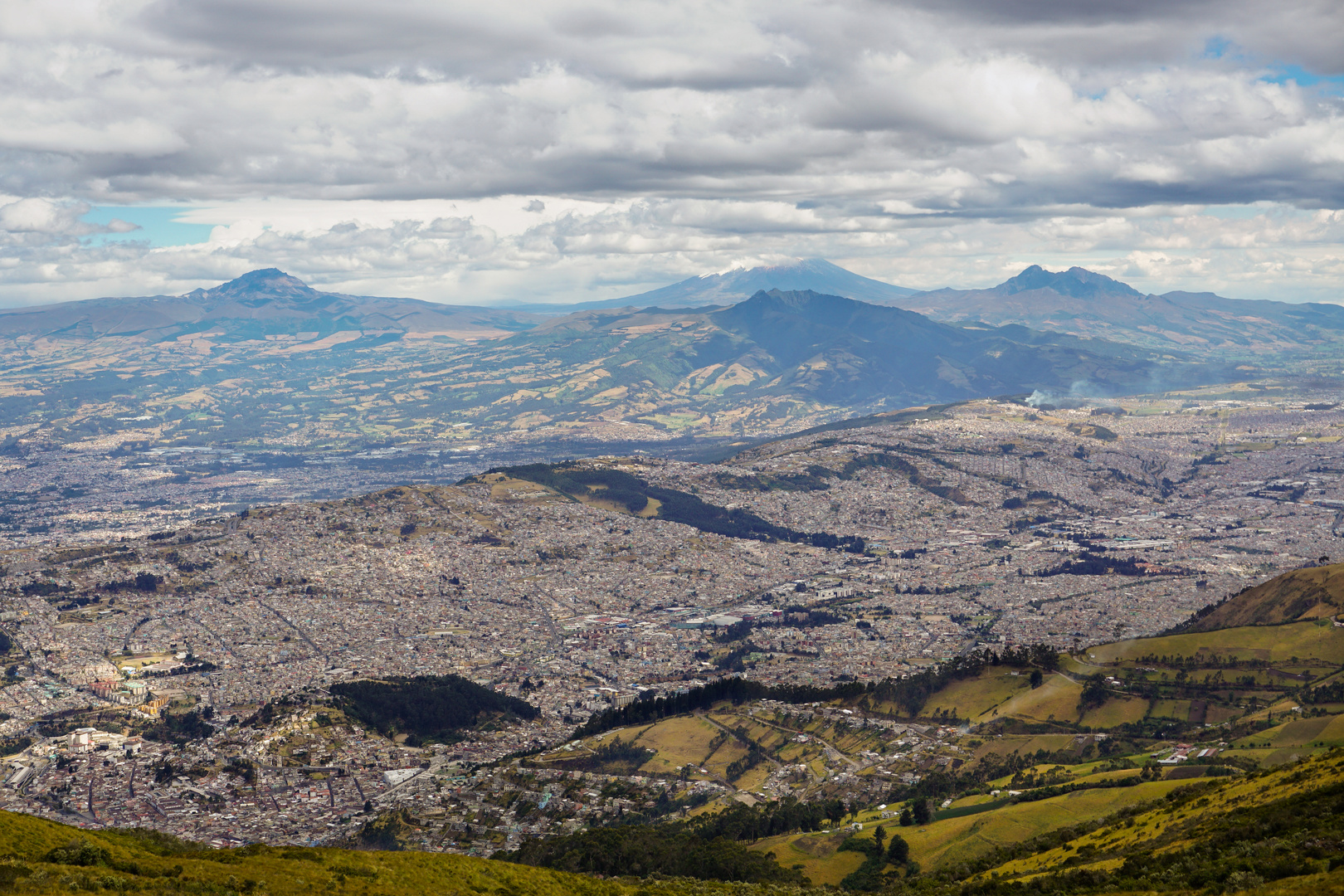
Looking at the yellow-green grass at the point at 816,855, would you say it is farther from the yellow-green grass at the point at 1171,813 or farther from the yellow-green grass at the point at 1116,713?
the yellow-green grass at the point at 1116,713

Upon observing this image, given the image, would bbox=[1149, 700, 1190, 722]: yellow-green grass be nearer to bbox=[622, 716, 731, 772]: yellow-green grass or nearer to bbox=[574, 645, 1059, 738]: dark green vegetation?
bbox=[574, 645, 1059, 738]: dark green vegetation

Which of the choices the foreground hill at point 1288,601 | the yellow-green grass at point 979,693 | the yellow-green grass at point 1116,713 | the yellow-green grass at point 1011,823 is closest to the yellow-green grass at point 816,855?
the yellow-green grass at point 1011,823

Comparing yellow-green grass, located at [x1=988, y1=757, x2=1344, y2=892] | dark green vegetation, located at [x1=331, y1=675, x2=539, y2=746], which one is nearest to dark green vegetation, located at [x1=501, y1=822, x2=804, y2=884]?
yellow-green grass, located at [x1=988, y1=757, x2=1344, y2=892]

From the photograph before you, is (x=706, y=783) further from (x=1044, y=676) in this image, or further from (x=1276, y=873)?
(x=1276, y=873)

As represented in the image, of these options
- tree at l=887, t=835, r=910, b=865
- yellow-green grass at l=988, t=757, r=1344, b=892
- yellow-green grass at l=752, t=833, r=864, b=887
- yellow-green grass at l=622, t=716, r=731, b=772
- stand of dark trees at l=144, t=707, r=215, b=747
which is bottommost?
stand of dark trees at l=144, t=707, r=215, b=747

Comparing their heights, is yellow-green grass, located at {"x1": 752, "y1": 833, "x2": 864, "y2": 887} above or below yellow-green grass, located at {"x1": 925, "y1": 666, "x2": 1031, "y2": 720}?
above

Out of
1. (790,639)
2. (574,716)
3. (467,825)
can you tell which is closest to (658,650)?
(790,639)

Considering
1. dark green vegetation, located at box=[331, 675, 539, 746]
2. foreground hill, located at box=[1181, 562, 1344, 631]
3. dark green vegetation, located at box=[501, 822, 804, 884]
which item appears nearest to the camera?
dark green vegetation, located at box=[501, 822, 804, 884]

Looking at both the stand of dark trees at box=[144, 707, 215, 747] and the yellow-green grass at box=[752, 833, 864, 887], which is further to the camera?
the stand of dark trees at box=[144, 707, 215, 747]

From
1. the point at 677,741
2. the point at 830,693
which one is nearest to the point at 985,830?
the point at 677,741
